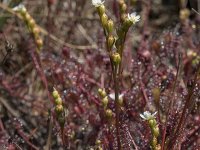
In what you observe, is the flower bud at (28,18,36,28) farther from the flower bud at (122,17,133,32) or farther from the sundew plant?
the flower bud at (122,17,133,32)

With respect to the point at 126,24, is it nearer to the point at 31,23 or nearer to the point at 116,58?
the point at 116,58

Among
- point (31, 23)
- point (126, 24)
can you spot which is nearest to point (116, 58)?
point (126, 24)

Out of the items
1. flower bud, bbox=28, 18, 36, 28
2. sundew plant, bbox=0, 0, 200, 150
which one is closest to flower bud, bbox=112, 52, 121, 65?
sundew plant, bbox=0, 0, 200, 150

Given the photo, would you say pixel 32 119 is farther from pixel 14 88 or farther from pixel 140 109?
pixel 140 109

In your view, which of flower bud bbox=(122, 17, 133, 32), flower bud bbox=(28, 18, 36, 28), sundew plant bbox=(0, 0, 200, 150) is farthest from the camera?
flower bud bbox=(28, 18, 36, 28)

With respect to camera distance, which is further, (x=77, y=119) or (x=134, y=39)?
(x=134, y=39)

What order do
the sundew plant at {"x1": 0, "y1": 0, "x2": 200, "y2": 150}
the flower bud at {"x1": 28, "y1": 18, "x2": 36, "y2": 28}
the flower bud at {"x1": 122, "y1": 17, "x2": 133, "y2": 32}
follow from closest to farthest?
the flower bud at {"x1": 122, "y1": 17, "x2": 133, "y2": 32} → the sundew plant at {"x1": 0, "y1": 0, "x2": 200, "y2": 150} → the flower bud at {"x1": 28, "y1": 18, "x2": 36, "y2": 28}

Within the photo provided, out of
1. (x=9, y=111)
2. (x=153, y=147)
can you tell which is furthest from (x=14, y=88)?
(x=153, y=147)

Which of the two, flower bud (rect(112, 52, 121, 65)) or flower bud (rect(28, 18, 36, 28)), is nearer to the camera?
flower bud (rect(112, 52, 121, 65))

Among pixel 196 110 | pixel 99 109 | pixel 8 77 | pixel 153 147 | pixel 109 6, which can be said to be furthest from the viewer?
pixel 109 6
